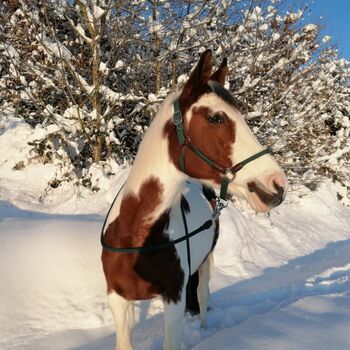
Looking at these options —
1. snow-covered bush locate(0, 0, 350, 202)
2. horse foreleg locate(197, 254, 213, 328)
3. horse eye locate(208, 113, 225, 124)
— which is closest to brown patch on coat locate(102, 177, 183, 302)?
horse eye locate(208, 113, 225, 124)

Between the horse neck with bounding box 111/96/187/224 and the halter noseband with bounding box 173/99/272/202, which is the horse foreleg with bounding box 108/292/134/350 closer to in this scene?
the horse neck with bounding box 111/96/187/224

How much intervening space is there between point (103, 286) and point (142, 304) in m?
0.45

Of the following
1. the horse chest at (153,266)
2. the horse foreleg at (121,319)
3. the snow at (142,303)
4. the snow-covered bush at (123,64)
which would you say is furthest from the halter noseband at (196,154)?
the snow-covered bush at (123,64)

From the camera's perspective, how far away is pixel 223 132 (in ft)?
6.79

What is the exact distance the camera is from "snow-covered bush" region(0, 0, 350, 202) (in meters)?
6.76

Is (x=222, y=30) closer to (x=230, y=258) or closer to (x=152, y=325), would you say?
(x=230, y=258)

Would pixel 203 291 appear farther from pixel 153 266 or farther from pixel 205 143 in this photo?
pixel 205 143

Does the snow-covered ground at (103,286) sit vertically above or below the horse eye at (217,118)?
Result: below

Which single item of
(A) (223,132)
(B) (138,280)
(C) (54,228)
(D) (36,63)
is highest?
(D) (36,63)

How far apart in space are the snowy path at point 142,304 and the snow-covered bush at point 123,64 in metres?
2.84

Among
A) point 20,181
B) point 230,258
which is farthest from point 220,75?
point 20,181

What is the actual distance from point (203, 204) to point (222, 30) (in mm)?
5041

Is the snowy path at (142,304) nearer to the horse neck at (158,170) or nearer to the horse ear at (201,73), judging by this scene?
the horse neck at (158,170)

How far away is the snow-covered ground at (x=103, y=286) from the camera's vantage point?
2412 millimetres
